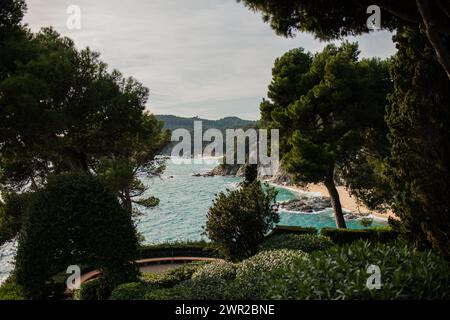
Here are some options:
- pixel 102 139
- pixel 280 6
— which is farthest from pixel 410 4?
pixel 102 139

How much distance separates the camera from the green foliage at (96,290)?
10.6 m

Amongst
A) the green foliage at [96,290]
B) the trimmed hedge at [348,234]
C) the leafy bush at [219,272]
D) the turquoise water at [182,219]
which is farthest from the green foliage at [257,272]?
the turquoise water at [182,219]

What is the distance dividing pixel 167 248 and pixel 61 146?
338 inches

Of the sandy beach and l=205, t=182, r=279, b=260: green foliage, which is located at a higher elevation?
l=205, t=182, r=279, b=260: green foliage

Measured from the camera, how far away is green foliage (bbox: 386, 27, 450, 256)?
8.80 meters

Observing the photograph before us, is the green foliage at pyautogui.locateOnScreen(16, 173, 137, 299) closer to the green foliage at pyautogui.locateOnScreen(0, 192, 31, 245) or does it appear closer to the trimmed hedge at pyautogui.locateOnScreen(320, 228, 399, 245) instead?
the green foliage at pyautogui.locateOnScreen(0, 192, 31, 245)

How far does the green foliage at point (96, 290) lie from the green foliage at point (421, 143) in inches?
338

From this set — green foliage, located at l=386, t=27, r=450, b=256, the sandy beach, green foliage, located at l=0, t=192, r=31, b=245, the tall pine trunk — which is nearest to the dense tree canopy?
the tall pine trunk

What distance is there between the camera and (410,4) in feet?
30.6

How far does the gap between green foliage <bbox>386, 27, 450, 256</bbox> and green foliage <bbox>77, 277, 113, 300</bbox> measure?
860 centimetres

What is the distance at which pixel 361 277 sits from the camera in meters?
6.35

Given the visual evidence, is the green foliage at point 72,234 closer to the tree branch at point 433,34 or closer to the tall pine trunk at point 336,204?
the tree branch at point 433,34

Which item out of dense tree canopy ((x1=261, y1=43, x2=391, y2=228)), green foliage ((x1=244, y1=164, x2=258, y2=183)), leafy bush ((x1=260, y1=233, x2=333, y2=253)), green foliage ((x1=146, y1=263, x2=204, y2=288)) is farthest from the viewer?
dense tree canopy ((x1=261, y1=43, x2=391, y2=228))

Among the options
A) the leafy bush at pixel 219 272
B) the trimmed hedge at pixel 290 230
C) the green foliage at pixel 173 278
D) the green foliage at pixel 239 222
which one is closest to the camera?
the leafy bush at pixel 219 272
